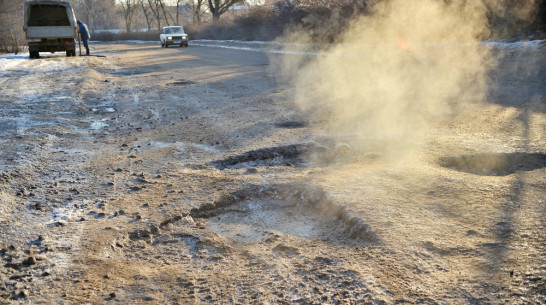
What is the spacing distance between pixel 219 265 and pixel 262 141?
2.28 m

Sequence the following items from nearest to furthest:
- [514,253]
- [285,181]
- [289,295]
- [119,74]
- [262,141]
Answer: [289,295]
[514,253]
[285,181]
[262,141]
[119,74]

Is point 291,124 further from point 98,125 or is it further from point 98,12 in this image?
point 98,12

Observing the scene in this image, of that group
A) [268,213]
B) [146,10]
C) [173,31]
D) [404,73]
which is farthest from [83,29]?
[146,10]

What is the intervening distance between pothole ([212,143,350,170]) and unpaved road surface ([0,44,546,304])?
2 cm

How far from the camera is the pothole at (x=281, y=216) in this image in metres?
2.57

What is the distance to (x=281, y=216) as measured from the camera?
2855mm

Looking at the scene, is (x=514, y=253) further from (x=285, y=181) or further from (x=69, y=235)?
(x=69, y=235)

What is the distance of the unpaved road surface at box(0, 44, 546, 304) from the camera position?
6.66 feet

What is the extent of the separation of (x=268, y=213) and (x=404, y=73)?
7190 millimetres

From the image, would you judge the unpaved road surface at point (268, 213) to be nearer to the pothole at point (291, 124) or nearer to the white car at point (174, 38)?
the pothole at point (291, 124)

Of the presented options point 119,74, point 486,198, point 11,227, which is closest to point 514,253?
point 486,198

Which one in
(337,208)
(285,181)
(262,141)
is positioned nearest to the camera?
(337,208)

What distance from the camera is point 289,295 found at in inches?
77.0

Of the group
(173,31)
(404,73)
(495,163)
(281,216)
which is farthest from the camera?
(173,31)
